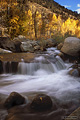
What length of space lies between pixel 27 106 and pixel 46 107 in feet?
1.49

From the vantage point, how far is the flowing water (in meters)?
2.88

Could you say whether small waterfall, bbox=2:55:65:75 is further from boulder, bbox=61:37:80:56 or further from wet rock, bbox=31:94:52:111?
wet rock, bbox=31:94:52:111

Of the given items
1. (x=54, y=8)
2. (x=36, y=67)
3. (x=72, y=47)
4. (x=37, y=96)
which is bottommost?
(x=36, y=67)

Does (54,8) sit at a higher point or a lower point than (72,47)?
higher

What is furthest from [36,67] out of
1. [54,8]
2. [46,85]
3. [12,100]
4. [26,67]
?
[54,8]

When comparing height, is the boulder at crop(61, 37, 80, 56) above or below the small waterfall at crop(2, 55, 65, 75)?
above

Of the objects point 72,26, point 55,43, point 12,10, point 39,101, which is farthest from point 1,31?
point 72,26

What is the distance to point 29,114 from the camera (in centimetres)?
252

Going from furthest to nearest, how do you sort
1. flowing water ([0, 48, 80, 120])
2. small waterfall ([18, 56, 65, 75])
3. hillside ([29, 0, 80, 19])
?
hillside ([29, 0, 80, 19]), small waterfall ([18, 56, 65, 75]), flowing water ([0, 48, 80, 120])

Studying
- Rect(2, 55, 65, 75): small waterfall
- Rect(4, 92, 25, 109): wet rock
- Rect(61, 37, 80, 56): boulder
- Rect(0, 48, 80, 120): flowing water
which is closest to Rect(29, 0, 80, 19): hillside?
Rect(61, 37, 80, 56): boulder

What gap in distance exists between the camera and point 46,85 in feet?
15.1

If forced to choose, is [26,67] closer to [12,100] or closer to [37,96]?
[12,100]

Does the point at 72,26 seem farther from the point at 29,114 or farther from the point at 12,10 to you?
the point at 29,114

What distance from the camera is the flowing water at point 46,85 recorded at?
2.88 metres
